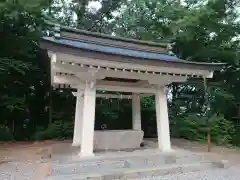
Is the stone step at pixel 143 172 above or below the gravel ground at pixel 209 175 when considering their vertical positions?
above

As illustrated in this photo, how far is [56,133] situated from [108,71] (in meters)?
5.81

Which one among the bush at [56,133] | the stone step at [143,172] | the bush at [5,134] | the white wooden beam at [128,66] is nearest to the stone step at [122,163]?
the stone step at [143,172]

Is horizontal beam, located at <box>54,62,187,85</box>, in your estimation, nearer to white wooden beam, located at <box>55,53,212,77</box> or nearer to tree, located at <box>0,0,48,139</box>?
white wooden beam, located at <box>55,53,212,77</box>

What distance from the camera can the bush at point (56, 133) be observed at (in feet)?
33.0

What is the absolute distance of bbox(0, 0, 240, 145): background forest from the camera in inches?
386

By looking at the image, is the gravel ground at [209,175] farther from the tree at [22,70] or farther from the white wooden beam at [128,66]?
the tree at [22,70]

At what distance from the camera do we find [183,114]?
1115 centimetres

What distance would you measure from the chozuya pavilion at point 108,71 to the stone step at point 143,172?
3.15 feet

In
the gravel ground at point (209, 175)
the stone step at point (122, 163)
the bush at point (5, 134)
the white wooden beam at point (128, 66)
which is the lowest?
the gravel ground at point (209, 175)

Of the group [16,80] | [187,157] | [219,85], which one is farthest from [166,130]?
[16,80]

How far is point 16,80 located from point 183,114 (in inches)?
307

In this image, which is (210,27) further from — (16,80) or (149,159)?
(16,80)

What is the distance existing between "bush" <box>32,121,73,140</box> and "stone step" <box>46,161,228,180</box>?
234 inches

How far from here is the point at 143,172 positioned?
4.53m
